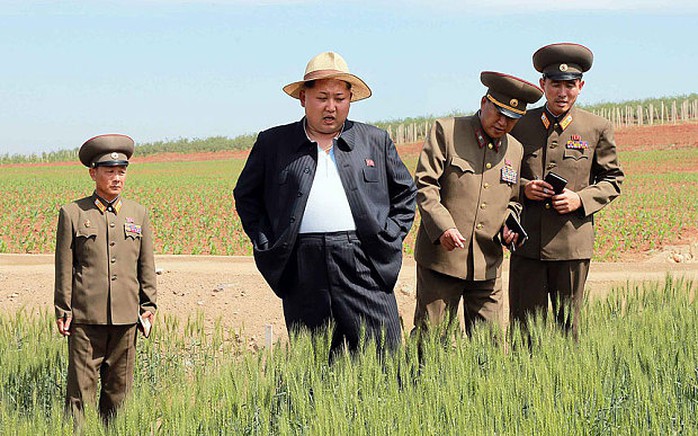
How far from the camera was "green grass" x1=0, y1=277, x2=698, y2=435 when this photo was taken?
311cm

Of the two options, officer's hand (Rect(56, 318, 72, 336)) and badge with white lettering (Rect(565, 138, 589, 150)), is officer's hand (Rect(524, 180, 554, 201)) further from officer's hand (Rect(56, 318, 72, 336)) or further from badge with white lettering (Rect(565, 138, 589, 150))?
officer's hand (Rect(56, 318, 72, 336))

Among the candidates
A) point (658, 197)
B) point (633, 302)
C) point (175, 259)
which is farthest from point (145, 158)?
point (633, 302)

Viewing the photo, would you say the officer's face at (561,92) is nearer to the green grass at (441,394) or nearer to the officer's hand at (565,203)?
the officer's hand at (565,203)

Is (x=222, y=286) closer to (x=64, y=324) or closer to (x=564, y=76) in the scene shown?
(x=64, y=324)

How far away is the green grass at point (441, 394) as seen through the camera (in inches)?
122

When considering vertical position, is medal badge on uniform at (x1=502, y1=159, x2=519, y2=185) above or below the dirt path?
above

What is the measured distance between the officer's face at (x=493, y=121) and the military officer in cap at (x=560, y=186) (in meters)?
0.52

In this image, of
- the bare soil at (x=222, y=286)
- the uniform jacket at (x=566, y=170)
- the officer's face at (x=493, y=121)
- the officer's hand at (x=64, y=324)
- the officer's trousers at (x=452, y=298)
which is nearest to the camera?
the officer's hand at (x=64, y=324)

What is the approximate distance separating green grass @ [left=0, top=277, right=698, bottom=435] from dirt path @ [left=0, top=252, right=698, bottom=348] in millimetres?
3660

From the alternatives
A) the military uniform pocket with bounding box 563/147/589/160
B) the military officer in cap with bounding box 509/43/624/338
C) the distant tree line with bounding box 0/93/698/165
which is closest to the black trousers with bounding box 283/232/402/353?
the military officer in cap with bounding box 509/43/624/338

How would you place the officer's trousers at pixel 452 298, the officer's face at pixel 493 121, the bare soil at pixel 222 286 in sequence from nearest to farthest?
the officer's face at pixel 493 121, the officer's trousers at pixel 452 298, the bare soil at pixel 222 286

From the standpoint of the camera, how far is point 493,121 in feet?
15.9

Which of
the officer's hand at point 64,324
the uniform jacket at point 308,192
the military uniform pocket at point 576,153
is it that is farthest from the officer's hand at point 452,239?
the officer's hand at point 64,324

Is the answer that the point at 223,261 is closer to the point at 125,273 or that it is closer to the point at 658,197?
the point at 125,273
